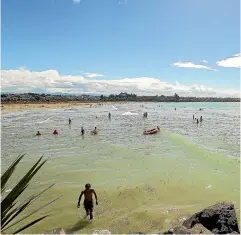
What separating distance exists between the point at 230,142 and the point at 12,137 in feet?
79.0

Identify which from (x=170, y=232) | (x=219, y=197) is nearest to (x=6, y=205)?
(x=170, y=232)

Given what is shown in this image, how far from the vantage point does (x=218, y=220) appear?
8.82 metres

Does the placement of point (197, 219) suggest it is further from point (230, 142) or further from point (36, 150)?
point (230, 142)

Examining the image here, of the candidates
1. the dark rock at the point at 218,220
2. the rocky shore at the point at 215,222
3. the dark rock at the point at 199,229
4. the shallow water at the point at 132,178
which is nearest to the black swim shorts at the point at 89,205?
the shallow water at the point at 132,178

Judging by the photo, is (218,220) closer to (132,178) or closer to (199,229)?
(199,229)

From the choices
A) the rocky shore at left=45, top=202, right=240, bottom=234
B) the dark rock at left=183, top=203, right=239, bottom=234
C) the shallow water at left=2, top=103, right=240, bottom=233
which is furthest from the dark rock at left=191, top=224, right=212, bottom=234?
the shallow water at left=2, top=103, right=240, bottom=233

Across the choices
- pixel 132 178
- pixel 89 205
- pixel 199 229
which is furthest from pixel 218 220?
pixel 132 178

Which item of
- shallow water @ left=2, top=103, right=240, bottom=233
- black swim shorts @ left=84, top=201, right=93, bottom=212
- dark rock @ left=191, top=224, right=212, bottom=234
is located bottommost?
shallow water @ left=2, top=103, right=240, bottom=233

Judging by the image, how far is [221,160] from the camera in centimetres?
2319

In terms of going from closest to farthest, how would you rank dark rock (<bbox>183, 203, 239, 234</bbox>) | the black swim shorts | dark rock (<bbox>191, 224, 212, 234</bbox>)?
dark rock (<bbox>191, 224, 212, 234</bbox>) → dark rock (<bbox>183, 203, 239, 234</bbox>) → the black swim shorts

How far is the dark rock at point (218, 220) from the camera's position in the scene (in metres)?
8.59

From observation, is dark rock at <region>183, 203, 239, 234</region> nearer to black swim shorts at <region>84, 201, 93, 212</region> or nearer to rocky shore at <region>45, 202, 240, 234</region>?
rocky shore at <region>45, 202, 240, 234</region>

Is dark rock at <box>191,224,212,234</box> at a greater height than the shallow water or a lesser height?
greater

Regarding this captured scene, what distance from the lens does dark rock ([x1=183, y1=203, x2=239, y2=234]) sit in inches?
338
